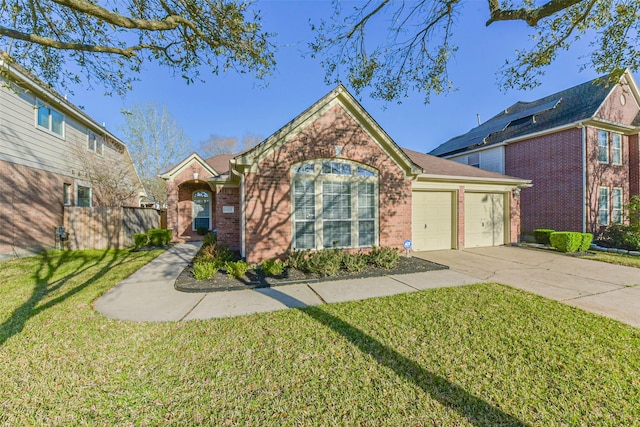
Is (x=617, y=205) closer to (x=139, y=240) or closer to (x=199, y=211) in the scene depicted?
(x=199, y=211)

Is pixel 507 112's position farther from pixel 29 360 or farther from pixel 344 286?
pixel 29 360

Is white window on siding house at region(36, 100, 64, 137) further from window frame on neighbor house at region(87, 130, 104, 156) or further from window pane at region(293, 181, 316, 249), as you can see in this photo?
window pane at region(293, 181, 316, 249)

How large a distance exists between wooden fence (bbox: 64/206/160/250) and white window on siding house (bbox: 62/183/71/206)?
759 mm

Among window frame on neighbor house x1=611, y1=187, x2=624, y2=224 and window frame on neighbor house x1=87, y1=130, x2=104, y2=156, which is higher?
window frame on neighbor house x1=87, y1=130, x2=104, y2=156

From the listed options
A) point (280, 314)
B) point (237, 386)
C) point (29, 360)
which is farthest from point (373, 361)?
point (29, 360)

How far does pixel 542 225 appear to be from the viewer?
13.3m

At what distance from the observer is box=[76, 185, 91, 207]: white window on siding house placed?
11.5m

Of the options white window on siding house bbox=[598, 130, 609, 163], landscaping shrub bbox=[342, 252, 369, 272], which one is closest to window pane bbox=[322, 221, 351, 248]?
A: landscaping shrub bbox=[342, 252, 369, 272]

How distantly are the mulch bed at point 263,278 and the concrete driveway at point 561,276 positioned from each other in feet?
4.81

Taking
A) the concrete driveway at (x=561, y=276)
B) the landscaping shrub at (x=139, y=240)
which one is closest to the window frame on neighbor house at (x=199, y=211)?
the landscaping shrub at (x=139, y=240)

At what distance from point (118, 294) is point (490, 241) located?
13.4m

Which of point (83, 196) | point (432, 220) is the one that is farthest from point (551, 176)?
point (83, 196)

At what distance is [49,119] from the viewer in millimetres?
9992

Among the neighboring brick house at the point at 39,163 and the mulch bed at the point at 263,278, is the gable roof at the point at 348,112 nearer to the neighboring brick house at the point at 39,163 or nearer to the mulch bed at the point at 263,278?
the mulch bed at the point at 263,278
